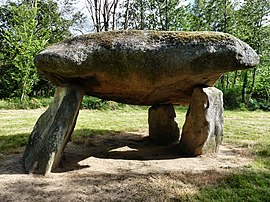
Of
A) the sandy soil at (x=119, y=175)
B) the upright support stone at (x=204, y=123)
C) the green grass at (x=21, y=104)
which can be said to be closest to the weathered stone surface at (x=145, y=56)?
the upright support stone at (x=204, y=123)

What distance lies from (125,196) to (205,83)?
2.96 metres

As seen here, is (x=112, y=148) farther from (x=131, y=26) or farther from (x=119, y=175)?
(x=131, y=26)

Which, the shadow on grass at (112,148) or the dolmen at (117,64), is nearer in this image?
the dolmen at (117,64)

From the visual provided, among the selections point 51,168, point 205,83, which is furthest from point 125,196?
point 205,83

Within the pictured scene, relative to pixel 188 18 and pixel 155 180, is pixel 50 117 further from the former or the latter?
pixel 188 18

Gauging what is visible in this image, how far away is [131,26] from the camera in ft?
90.9

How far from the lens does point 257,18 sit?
18.8 meters

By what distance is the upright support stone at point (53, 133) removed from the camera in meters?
3.96

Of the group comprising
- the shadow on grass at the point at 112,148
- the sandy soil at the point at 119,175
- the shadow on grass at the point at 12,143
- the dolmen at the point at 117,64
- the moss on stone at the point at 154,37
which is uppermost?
the moss on stone at the point at 154,37

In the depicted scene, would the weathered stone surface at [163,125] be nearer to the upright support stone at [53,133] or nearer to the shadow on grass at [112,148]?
the shadow on grass at [112,148]

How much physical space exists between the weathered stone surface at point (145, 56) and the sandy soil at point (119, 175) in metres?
1.52

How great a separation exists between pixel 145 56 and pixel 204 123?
69.6 inches

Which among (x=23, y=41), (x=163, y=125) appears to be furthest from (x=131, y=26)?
(x=163, y=125)

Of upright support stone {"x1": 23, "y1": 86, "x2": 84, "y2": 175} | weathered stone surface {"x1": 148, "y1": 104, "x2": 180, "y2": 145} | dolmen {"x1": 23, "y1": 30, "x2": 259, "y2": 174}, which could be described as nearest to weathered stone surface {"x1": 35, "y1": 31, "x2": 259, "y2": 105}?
dolmen {"x1": 23, "y1": 30, "x2": 259, "y2": 174}
